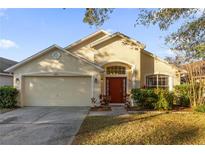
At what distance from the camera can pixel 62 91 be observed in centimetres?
1780

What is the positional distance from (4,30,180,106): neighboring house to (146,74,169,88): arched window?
0.27 m

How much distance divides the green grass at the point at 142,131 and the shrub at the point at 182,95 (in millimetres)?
5560

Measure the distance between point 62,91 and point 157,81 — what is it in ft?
22.3

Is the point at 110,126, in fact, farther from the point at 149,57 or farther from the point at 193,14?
the point at 149,57

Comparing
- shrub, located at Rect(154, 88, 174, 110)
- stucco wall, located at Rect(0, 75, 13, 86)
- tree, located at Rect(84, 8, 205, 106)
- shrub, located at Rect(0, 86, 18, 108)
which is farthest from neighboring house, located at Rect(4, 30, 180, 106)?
stucco wall, located at Rect(0, 75, 13, 86)

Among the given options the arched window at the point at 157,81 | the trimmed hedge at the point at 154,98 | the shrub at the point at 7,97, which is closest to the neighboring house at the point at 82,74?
the arched window at the point at 157,81

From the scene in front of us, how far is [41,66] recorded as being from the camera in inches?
692

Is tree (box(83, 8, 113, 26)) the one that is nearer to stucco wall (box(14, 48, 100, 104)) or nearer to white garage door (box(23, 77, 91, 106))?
stucco wall (box(14, 48, 100, 104))

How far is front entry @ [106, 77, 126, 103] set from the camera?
61.6ft

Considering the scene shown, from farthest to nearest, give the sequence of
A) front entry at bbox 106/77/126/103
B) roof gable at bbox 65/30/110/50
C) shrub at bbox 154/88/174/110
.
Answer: roof gable at bbox 65/30/110/50 → front entry at bbox 106/77/126/103 → shrub at bbox 154/88/174/110

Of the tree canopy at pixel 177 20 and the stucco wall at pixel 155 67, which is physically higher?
the tree canopy at pixel 177 20

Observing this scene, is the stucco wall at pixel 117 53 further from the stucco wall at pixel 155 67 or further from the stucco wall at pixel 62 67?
the stucco wall at pixel 62 67

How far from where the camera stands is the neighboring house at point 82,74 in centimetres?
1752
